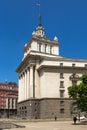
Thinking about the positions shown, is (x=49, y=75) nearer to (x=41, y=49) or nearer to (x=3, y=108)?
(x=41, y=49)

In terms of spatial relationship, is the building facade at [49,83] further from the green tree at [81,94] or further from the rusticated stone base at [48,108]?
the green tree at [81,94]

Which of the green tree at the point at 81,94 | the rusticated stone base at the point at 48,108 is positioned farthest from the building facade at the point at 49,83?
the green tree at the point at 81,94

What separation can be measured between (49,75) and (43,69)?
3.01 m

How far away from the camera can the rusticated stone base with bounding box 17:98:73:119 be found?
106375 millimetres

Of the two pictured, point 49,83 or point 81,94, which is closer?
point 81,94

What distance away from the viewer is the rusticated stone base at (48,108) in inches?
4188

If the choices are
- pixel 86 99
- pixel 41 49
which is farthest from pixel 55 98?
pixel 86 99

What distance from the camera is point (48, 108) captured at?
106m

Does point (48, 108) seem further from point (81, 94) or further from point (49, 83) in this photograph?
point (81, 94)

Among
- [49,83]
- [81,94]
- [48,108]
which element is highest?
[49,83]

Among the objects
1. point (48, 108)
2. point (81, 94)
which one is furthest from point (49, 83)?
point (81, 94)

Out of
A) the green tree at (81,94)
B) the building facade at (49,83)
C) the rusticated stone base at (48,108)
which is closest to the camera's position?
the green tree at (81,94)

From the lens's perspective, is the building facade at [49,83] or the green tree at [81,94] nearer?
the green tree at [81,94]

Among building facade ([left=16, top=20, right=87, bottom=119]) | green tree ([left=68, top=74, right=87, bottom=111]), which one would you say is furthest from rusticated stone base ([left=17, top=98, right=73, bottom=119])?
green tree ([left=68, top=74, right=87, bottom=111])
